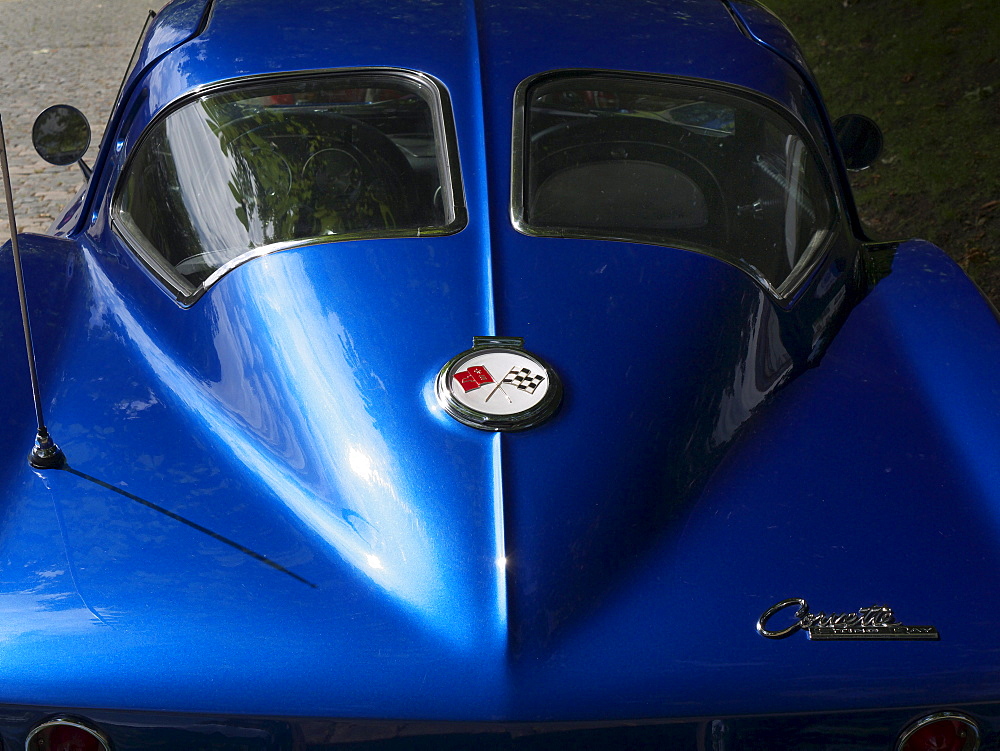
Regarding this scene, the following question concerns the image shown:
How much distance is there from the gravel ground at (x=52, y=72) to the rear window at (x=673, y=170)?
3.72m

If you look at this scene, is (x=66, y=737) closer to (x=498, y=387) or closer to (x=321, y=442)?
(x=321, y=442)

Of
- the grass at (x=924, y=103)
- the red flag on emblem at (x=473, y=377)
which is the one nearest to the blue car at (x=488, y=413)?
the red flag on emblem at (x=473, y=377)

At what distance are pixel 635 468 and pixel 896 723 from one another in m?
0.62

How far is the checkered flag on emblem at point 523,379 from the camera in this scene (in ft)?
6.77

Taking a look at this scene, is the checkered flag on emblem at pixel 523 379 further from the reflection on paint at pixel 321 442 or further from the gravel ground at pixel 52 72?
the gravel ground at pixel 52 72

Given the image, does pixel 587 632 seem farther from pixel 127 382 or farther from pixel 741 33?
pixel 741 33

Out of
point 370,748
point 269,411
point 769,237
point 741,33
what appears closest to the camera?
point 370,748

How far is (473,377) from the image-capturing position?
2076 mm

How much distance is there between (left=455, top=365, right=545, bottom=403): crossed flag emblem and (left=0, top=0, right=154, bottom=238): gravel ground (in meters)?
4.19

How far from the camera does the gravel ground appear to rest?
20.1 feet

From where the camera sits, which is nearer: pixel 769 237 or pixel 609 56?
pixel 769 237

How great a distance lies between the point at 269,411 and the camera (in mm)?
2168

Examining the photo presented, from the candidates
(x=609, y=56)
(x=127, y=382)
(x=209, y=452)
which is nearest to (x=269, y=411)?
(x=209, y=452)

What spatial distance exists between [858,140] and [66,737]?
2.92m
